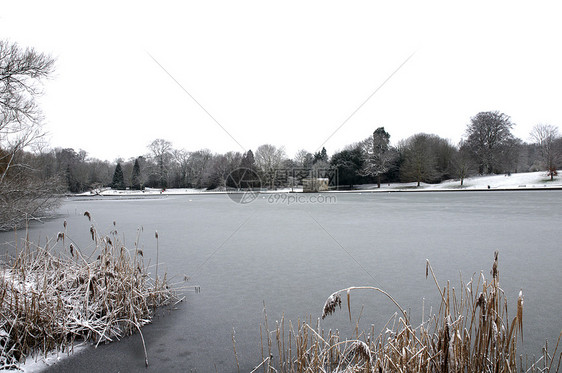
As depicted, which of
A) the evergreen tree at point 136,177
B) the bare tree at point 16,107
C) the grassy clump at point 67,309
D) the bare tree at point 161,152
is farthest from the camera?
the bare tree at point 161,152

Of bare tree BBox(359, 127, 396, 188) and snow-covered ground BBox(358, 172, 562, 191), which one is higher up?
bare tree BBox(359, 127, 396, 188)

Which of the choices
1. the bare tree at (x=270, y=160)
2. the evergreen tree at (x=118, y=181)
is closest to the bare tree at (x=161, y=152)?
the evergreen tree at (x=118, y=181)

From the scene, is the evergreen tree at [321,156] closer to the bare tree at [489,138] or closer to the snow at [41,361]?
the bare tree at [489,138]

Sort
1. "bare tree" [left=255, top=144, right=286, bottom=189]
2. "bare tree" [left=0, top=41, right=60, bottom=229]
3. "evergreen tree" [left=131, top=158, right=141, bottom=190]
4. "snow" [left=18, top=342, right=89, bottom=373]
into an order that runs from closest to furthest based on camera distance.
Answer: "snow" [left=18, top=342, right=89, bottom=373], "bare tree" [left=0, top=41, right=60, bottom=229], "bare tree" [left=255, top=144, right=286, bottom=189], "evergreen tree" [left=131, top=158, right=141, bottom=190]

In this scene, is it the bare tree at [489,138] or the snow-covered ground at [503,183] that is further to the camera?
the bare tree at [489,138]

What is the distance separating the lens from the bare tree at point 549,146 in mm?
36906

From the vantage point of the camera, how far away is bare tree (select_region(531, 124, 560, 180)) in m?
36.9

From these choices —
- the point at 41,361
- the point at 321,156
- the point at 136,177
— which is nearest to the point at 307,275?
the point at 41,361

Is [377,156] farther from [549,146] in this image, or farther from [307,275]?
[307,275]

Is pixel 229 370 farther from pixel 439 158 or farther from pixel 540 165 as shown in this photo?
pixel 540 165

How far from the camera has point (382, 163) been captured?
45.2 meters

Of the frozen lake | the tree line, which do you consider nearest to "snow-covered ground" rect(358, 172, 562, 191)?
the tree line

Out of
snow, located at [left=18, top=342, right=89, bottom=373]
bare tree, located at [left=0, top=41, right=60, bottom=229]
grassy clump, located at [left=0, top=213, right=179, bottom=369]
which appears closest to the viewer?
snow, located at [left=18, top=342, right=89, bottom=373]

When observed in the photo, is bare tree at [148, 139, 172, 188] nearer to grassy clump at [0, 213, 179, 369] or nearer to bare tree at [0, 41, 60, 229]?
bare tree at [0, 41, 60, 229]
